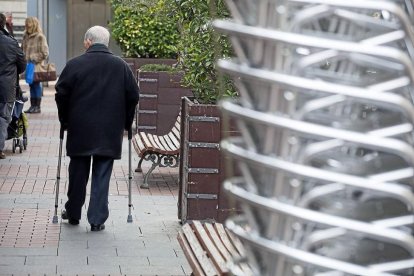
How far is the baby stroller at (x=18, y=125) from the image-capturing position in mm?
14703

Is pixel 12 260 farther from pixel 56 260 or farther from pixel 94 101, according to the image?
pixel 94 101

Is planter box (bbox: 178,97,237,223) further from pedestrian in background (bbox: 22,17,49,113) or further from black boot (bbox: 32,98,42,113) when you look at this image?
black boot (bbox: 32,98,42,113)

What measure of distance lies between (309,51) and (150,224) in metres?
8.58

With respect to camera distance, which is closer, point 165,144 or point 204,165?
point 204,165

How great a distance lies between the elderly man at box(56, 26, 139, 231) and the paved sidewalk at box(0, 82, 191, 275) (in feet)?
0.43

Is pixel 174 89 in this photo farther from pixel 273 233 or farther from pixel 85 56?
pixel 273 233

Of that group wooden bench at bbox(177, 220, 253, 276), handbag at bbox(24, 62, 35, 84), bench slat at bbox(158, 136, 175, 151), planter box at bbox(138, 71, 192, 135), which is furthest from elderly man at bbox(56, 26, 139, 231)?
handbag at bbox(24, 62, 35, 84)

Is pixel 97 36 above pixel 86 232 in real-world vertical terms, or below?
above

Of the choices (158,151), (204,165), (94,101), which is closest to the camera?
(204,165)

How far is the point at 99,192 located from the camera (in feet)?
Result: 30.9

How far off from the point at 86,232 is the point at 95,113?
106 cm


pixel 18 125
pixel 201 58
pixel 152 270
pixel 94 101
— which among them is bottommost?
pixel 18 125

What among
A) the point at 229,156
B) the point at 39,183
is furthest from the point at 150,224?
the point at 229,156

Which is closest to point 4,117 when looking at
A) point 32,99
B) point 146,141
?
point 146,141
